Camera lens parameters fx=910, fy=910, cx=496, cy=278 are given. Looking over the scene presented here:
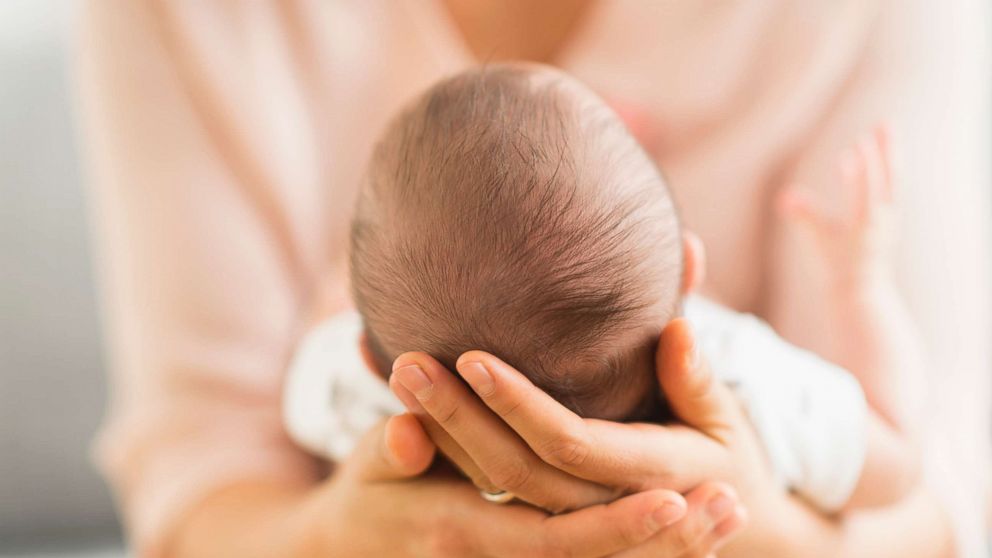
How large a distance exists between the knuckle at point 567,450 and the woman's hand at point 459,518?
0.19ft

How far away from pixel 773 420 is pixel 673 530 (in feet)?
0.59

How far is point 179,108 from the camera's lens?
3.36ft

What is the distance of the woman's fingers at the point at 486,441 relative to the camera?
52cm

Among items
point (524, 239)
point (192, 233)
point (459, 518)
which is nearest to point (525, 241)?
point (524, 239)

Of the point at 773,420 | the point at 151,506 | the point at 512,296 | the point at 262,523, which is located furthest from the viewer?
the point at 151,506

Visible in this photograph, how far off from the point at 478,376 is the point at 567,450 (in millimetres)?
86

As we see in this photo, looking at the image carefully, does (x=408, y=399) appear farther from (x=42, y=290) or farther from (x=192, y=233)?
(x=42, y=290)

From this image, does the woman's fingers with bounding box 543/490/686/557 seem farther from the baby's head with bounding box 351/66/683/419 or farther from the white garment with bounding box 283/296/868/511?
the white garment with bounding box 283/296/868/511

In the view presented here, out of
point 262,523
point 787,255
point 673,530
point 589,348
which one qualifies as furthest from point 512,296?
point 787,255

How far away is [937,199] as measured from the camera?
96 cm

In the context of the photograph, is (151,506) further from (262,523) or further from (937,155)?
(937,155)

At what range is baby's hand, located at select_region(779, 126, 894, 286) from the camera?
844mm

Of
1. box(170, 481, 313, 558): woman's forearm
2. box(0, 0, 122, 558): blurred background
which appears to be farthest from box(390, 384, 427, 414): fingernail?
box(0, 0, 122, 558): blurred background

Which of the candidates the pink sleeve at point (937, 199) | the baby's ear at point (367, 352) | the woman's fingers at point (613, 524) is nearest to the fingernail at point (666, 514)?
the woman's fingers at point (613, 524)
